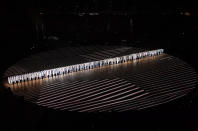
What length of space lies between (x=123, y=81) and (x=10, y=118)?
191 centimetres

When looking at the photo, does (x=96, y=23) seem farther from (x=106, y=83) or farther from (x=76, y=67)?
(x=106, y=83)

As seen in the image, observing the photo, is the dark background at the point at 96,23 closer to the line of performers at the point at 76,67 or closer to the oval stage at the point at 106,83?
the line of performers at the point at 76,67

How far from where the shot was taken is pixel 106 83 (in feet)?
14.8

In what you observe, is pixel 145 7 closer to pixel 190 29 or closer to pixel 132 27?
pixel 132 27

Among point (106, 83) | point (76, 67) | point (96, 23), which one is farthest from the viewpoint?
point (96, 23)

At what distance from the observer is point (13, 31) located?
324 inches

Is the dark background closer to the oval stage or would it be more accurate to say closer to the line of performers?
the line of performers

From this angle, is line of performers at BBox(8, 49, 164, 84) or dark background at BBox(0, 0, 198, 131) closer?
line of performers at BBox(8, 49, 164, 84)

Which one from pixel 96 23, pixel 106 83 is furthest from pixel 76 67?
pixel 96 23

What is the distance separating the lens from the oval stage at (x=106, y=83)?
378 cm

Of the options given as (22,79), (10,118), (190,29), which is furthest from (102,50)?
(190,29)

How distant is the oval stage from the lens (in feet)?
12.4

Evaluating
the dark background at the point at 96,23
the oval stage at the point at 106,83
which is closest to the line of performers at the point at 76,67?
the oval stage at the point at 106,83

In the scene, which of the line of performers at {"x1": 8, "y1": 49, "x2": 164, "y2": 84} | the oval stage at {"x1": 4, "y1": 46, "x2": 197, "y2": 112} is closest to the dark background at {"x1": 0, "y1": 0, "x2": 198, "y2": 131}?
the line of performers at {"x1": 8, "y1": 49, "x2": 164, "y2": 84}
